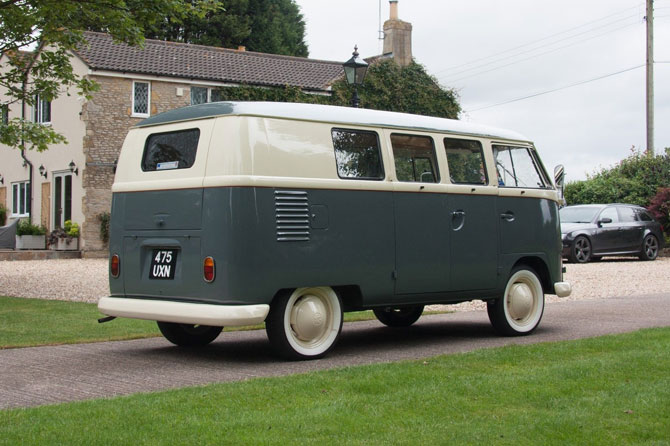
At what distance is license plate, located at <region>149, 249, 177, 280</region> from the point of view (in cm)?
796

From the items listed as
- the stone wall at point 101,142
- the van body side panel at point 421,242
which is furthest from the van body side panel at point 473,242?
the stone wall at point 101,142

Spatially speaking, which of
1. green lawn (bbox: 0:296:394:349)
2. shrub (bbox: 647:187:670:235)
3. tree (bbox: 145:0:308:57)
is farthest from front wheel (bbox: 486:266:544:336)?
tree (bbox: 145:0:308:57)

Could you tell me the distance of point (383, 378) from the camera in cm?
667

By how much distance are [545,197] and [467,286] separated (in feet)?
5.66

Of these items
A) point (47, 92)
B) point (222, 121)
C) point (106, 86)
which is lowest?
point (222, 121)

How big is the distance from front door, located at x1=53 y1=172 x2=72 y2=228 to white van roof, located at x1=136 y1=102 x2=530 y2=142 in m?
23.5

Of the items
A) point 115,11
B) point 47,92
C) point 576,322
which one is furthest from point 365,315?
point 47,92

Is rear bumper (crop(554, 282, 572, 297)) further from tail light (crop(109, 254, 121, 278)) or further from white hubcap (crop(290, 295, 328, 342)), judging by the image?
tail light (crop(109, 254, 121, 278))

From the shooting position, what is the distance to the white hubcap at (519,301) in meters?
9.98

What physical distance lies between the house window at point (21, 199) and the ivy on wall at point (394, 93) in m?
10.5

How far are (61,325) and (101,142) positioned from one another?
1948 centimetres

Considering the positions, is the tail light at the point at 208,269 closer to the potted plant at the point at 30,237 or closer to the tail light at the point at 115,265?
the tail light at the point at 115,265

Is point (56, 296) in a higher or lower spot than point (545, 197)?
lower

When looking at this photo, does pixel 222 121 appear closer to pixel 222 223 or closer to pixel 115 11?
pixel 222 223
